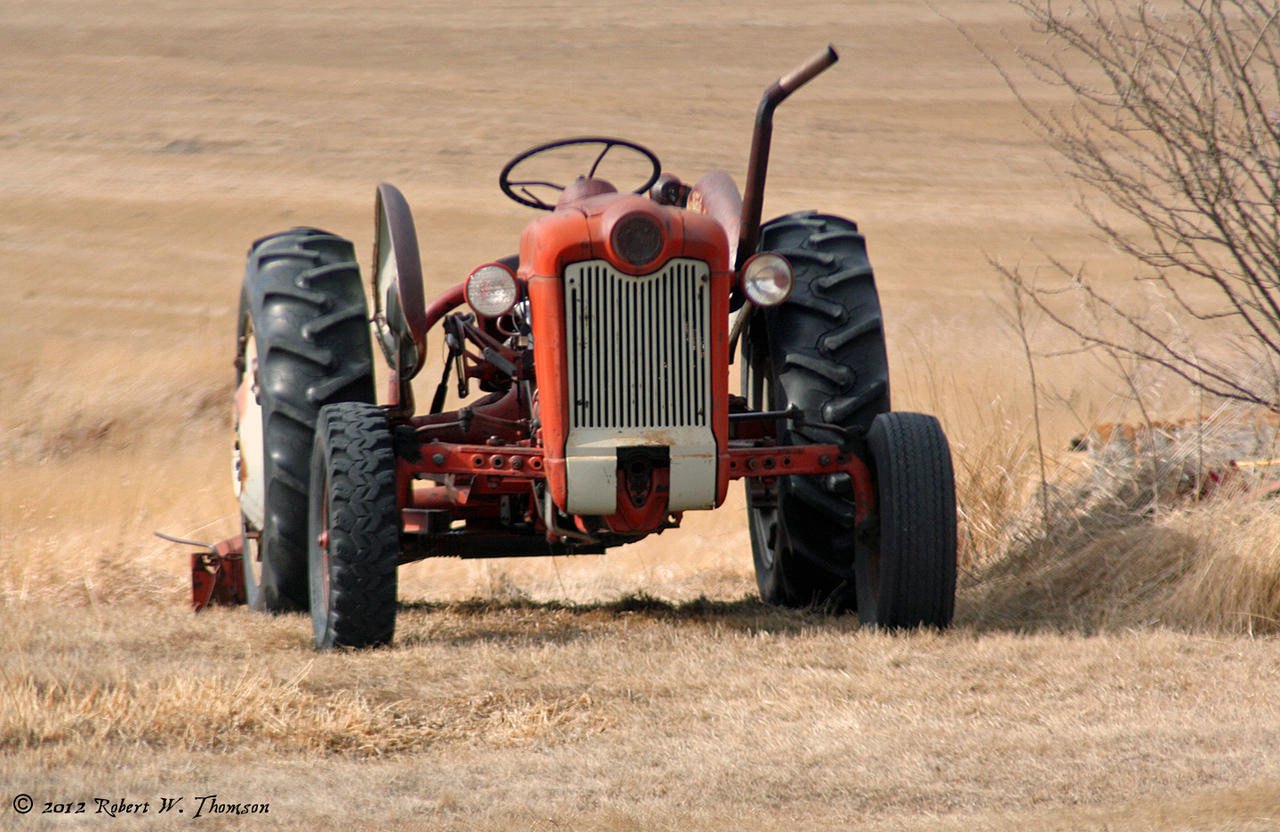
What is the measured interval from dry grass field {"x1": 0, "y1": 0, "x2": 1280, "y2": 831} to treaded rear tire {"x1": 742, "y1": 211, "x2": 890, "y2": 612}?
0.31 m

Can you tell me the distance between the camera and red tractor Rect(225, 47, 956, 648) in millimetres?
5523

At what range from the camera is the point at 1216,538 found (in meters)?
6.21

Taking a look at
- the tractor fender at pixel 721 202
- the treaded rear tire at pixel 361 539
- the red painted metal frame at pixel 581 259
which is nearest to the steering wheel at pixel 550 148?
the tractor fender at pixel 721 202

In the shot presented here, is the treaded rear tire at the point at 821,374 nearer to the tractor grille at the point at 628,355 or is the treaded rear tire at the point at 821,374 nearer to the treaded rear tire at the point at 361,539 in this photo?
the tractor grille at the point at 628,355

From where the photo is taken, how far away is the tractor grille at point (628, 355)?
5.54 m

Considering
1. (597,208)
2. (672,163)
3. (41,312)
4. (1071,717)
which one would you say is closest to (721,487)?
(597,208)

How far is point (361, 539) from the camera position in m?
5.48

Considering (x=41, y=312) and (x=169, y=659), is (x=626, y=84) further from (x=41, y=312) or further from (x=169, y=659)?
(x=169, y=659)

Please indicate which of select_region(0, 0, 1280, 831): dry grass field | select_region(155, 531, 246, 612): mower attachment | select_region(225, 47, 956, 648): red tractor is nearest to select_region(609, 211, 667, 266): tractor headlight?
select_region(225, 47, 956, 648): red tractor

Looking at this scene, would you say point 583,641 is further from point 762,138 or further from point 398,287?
point 762,138

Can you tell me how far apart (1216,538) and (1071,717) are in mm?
1998

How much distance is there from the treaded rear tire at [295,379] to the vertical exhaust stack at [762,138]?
68.7 inches

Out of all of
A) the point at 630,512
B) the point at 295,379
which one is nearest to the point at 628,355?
the point at 630,512

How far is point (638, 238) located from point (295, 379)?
1.91 m
